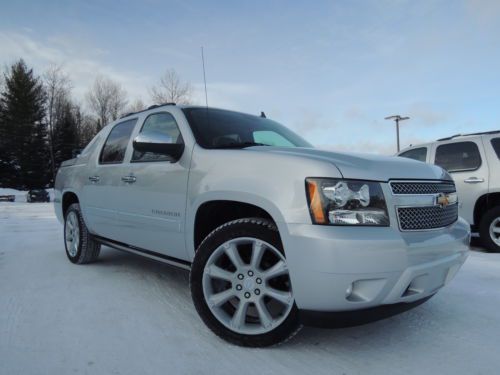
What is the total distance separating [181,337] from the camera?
99.3 inches

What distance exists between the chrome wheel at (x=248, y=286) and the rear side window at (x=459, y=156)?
15.6 ft

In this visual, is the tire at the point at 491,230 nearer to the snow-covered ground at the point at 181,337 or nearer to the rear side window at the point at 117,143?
the snow-covered ground at the point at 181,337

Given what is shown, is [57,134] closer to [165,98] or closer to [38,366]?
[165,98]

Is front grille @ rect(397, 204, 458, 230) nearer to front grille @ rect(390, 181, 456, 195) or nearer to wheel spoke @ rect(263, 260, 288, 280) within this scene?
front grille @ rect(390, 181, 456, 195)

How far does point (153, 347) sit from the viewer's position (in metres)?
2.37

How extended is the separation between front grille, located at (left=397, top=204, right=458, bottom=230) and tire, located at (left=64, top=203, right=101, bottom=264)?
11.5 ft

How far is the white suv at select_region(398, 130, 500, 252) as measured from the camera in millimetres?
5625

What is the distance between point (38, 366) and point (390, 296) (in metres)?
1.95

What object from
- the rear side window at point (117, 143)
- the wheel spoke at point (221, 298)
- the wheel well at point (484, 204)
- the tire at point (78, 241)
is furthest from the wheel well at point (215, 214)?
the wheel well at point (484, 204)

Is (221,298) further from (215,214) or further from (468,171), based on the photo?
(468,171)

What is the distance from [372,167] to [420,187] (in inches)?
14.9

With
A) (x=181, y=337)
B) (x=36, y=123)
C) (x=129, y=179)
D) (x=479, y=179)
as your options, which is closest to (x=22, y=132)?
(x=36, y=123)

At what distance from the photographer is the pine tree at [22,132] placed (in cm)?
3678

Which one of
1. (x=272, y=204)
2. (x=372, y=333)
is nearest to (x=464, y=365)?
(x=372, y=333)
